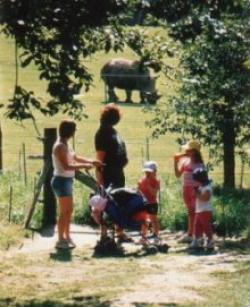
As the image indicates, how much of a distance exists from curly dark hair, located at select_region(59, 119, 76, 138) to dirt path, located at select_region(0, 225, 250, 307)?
128cm

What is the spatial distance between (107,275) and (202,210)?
1784 millimetres

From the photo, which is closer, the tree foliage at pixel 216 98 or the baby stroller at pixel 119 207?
the baby stroller at pixel 119 207

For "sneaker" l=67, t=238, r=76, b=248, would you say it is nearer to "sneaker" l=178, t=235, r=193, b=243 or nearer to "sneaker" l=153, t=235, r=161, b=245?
"sneaker" l=153, t=235, r=161, b=245

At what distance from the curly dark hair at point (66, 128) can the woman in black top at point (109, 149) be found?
1.13 feet

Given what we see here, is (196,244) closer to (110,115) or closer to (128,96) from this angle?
(110,115)

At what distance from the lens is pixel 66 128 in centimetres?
1062

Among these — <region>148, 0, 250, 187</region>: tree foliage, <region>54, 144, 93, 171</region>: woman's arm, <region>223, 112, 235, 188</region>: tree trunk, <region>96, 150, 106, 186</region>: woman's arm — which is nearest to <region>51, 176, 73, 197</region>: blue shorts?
<region>54, 144, 93, 171</region>: woman's arm

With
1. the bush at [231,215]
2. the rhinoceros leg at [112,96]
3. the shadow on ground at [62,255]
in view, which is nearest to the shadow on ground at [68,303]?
the shadow on ground at [62,255]

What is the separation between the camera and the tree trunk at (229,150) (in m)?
16.3

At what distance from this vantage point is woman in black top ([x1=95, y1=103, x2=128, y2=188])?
35.6 ft

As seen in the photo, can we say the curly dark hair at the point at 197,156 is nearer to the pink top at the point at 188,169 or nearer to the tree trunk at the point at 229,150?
the pink top at the point at 188,169

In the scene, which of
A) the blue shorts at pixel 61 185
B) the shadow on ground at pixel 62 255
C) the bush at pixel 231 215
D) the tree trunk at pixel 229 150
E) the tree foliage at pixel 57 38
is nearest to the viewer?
the tree foliage at pixel 57 38

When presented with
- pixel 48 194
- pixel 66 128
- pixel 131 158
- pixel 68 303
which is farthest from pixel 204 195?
pixel 131 158

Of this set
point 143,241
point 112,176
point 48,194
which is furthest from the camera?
point 48,194
